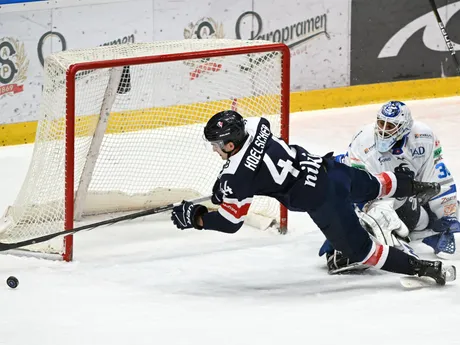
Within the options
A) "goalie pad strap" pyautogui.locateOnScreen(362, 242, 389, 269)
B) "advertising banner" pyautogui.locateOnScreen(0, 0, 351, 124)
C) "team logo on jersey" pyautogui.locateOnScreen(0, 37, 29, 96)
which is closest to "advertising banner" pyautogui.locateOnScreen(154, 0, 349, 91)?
"advertising banner" pyautogui.locateOnScreen(0, 0, 351, 124)

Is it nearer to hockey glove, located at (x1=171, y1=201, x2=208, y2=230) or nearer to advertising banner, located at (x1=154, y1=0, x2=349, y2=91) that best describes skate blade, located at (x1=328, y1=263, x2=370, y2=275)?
hockey glove, located at (x1=171, y1=201, x2=208, y2=230)

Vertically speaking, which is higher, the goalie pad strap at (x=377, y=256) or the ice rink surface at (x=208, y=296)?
the goalie pad strap at (x=377, y=256)

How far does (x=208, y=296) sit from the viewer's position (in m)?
5.68

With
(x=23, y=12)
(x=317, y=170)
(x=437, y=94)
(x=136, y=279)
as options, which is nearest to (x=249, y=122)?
(x=317, y=170)

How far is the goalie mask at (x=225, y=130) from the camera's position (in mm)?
5469

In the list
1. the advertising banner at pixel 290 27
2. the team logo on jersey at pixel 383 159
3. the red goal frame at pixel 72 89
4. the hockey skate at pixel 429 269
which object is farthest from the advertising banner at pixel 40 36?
the hockey skate at pixel 429 269

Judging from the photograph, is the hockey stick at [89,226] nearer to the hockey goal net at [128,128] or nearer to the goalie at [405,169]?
the hockey goal net at [128,128]

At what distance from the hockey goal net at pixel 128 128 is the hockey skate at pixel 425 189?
0.94 metres

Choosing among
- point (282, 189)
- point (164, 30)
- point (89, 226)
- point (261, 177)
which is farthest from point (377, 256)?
point (164, 30)

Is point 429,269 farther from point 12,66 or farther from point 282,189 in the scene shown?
point 12,66

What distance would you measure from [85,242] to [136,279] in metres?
0.71

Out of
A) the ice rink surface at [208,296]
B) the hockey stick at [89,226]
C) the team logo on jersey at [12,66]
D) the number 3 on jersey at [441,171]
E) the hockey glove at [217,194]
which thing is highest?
the team logo on jersey at [12,66]

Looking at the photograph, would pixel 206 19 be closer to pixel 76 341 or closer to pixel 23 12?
pixel 23 12

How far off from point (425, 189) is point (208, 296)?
1182 millimetres
